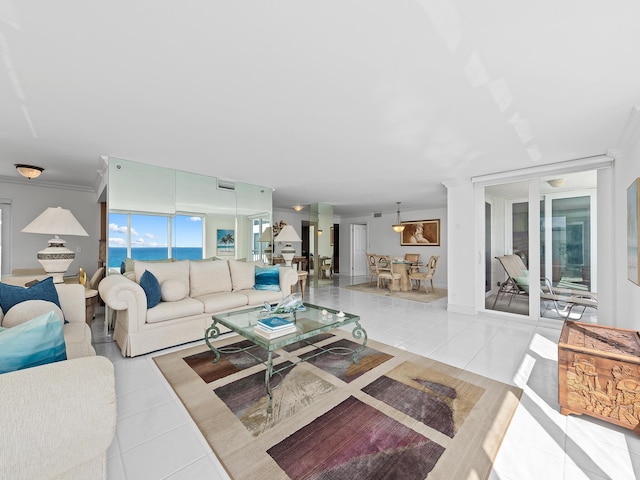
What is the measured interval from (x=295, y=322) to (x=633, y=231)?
3212 millimetres

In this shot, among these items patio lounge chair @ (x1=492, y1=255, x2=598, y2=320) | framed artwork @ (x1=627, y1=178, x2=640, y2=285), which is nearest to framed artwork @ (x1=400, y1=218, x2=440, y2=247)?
patio lounge chair @ (x1=492, y1=255, x2=598, y2=320)

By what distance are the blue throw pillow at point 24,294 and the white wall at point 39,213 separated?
4.07m

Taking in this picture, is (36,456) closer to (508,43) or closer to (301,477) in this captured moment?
(301,477)

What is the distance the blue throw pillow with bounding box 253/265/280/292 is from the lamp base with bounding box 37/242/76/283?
221 centimetres

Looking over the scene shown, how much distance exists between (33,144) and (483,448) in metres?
5.15

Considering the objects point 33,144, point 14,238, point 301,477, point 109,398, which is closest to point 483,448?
point 301,477

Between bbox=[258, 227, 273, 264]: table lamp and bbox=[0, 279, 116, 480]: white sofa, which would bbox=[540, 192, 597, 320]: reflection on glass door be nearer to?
bbox=[258, 227, 273, 264]: table lamp

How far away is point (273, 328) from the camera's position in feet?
7.48

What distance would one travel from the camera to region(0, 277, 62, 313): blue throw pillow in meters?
1.95

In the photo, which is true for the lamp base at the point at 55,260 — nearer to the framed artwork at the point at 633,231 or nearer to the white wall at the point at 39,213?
the white wall at the point at 39,213

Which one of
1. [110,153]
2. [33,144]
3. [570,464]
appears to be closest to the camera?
[570,464]

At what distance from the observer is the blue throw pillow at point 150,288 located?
305cm

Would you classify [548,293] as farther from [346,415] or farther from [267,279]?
[267,279]

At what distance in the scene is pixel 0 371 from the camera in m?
0.99
